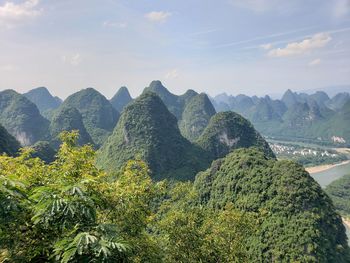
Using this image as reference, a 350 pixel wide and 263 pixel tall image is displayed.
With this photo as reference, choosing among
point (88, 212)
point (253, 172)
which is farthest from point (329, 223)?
point (88, 212)

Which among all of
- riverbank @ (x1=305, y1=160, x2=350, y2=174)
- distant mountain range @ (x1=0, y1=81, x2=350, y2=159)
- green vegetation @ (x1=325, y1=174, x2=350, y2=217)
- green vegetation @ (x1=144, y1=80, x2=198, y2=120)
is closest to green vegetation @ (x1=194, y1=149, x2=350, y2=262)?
distant mountain range @ (x1=0, y1=81, x2=350, y2=159)

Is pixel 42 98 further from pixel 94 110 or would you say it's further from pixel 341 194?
pixel 341 194

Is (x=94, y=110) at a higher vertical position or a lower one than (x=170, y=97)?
lower

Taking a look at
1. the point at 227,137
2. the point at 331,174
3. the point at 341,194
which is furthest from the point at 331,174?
the point at 227,137

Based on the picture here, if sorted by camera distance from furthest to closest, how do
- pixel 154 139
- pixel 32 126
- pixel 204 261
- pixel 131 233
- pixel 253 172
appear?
pixel 32 126, pixel 154 139, pixel 253 172, pixel 204 261, pixel 131 233

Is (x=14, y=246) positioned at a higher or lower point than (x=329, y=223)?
higher

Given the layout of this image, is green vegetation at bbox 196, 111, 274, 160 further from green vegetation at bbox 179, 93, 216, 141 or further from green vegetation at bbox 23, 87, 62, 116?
green vegetation at bbox 23, 87, 62, 116

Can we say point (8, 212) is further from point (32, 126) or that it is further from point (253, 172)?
point (32, 126)
